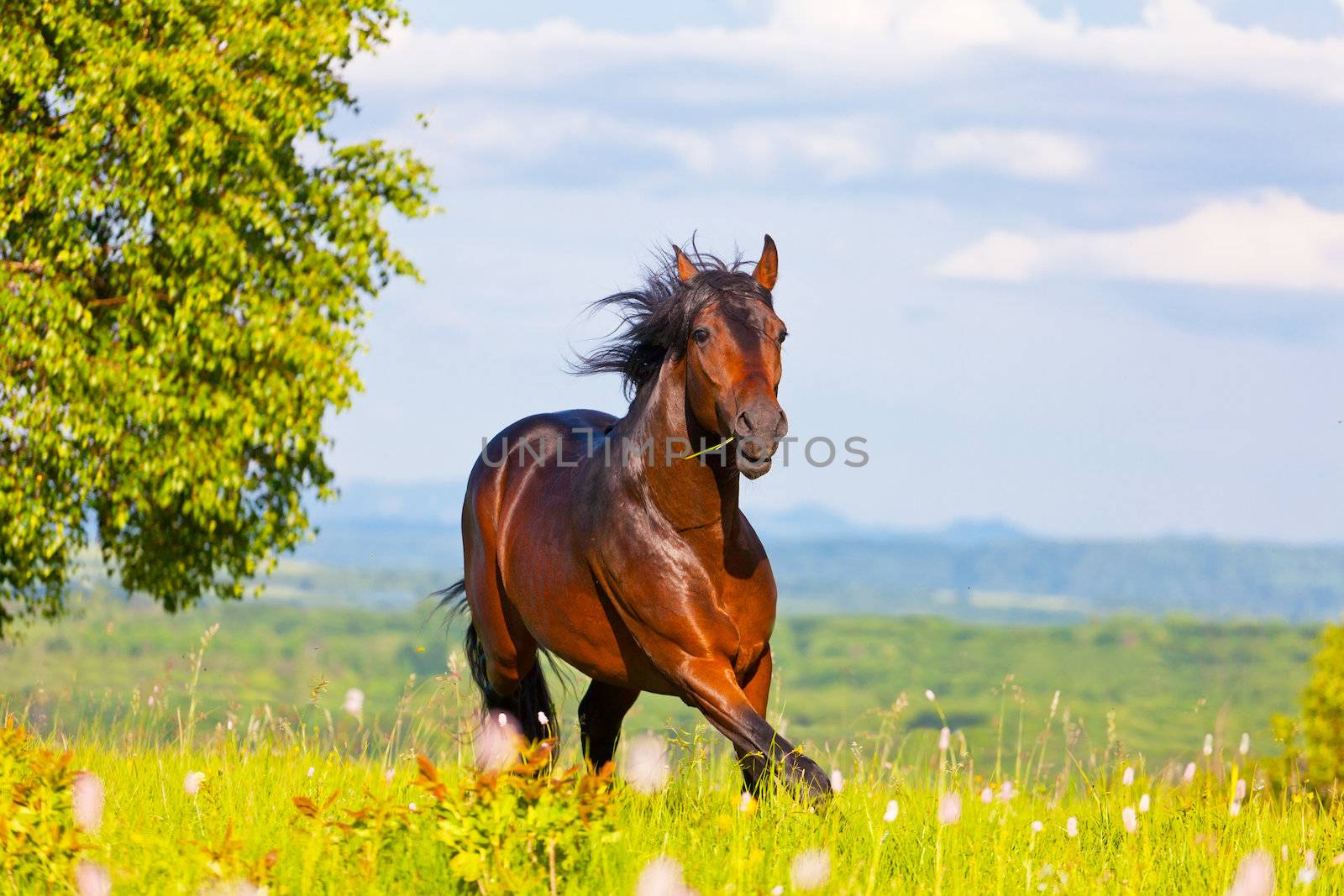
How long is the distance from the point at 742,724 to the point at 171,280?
11231 millimetres

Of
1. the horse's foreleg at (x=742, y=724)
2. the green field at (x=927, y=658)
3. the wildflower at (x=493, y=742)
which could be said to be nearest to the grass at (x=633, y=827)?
the horse's foreleg at (x=742, y=724)

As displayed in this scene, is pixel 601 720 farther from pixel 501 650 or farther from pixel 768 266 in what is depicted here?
pixel 768 266

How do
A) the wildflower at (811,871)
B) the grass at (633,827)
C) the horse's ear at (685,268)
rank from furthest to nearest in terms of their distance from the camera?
the horse's ear at (685,268), the grass at (633,827), the wildflower at (811,871)

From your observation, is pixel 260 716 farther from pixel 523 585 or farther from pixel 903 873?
pixel 903 873

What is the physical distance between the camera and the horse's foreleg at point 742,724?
508 centimetres

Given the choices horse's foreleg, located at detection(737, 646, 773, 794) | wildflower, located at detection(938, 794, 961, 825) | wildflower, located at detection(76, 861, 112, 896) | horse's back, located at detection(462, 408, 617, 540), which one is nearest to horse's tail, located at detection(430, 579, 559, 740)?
horse's back, located at detection(462, 408, 617, 540)

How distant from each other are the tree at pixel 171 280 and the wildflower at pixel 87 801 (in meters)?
9.98

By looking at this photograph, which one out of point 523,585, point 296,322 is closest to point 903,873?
point 523,585

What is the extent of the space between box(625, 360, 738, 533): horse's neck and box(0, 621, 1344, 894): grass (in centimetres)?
98

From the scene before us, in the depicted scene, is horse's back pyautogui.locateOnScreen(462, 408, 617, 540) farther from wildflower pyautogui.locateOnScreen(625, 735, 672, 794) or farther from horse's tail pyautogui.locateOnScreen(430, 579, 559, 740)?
wildflower pyautogui.locateOnScreen(625, 735, 672, 794)

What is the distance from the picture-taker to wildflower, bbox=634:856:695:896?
10.8 feet

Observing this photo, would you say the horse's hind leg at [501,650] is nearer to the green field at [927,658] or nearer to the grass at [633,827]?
the grass at [633,827]

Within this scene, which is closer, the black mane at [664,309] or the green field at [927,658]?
the black mane at [664,309]

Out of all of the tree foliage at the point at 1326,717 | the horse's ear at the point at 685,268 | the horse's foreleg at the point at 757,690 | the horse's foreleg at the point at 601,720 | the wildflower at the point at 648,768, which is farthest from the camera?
the tree foliage at the point at 1326,717
